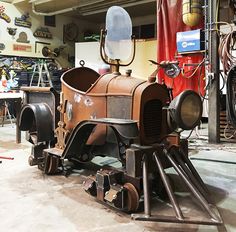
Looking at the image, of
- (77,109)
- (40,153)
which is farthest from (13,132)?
(77,109)

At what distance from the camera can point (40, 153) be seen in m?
3.68

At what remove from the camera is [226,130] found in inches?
222

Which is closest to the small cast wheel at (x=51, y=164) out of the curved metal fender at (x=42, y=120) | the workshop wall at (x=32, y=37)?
the curved metal fender at (x=42, y=120)

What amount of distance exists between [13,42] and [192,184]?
8706 millimetres

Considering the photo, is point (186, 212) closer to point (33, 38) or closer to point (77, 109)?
point (77, 109)

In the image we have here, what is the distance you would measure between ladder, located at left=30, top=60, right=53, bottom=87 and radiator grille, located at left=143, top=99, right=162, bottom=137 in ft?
20.2

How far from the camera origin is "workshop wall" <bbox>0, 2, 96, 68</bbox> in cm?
948

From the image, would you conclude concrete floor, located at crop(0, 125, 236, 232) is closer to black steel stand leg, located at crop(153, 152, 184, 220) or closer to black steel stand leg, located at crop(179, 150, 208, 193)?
black steel stand leg, located at crop(153, 152, 184, 220)

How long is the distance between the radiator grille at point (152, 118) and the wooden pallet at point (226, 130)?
3084mm

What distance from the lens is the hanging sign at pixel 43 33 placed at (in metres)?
10.4

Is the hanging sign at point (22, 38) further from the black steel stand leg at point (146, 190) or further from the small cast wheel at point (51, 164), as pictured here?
the black steel stand leg at point (146, 190)

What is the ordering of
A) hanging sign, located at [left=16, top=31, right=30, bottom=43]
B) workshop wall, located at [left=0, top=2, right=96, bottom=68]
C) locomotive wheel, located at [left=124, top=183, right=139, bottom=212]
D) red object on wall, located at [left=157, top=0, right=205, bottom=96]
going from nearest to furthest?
locomotive wheel, located at [left=124, top=183, right=139, bottom=212] < red object on wall, located at [left=157, top=0, right=205, bottom=96] < workshop wall, located at [left=0, top=2, right=96, bottom=68] < hanging sign, located at [left=16, top=31, right=30, bottom=43]

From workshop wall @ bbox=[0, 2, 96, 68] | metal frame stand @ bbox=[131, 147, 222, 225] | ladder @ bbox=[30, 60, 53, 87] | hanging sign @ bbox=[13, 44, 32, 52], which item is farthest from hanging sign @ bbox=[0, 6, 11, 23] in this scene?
metal frame stand @ bbox=[131, 147, 222, 225]

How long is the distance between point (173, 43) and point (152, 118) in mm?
4184
